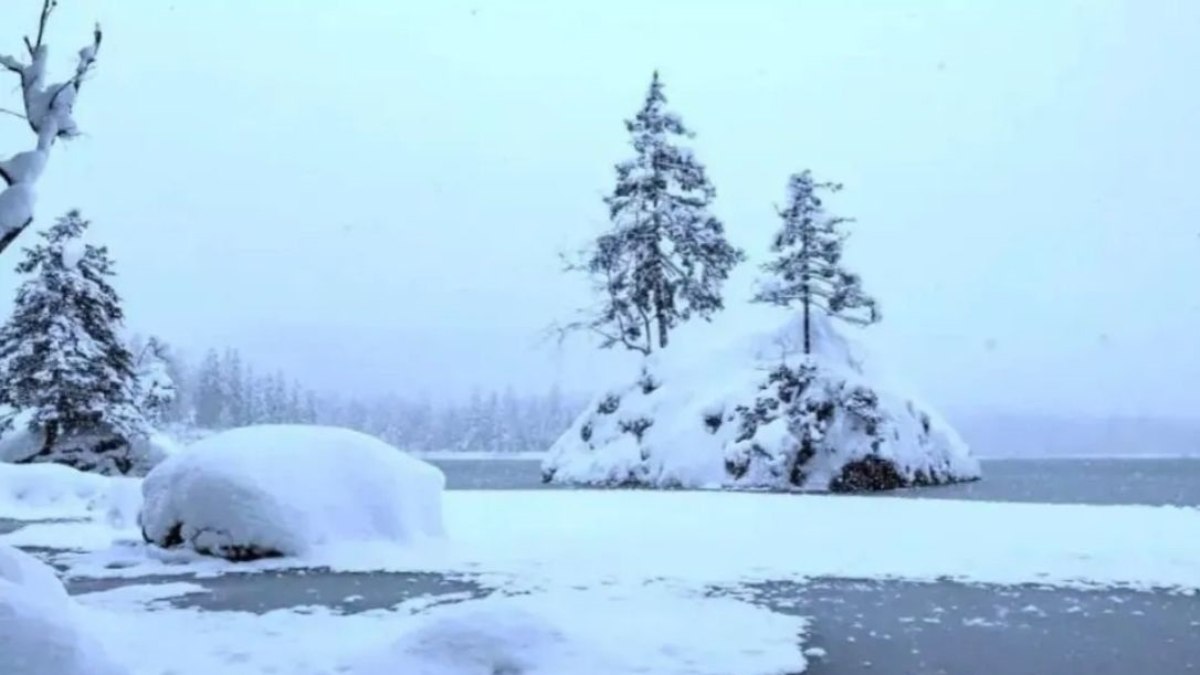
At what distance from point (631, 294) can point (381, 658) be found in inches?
1475

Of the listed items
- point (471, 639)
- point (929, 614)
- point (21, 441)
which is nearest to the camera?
point (471, 639)

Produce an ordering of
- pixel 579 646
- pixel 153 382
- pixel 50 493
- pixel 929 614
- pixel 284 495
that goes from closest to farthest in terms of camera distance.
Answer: pixel 579 646 → pixel 929 614 → pixel 284 495 → pixel 50 493 → pixel 153 382

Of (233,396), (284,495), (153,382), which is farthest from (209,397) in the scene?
(284,495)

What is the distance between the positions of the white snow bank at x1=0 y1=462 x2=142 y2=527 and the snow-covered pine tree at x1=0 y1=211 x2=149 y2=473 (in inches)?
537

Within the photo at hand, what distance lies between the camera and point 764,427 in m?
36.7

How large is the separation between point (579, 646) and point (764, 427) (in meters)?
29.9

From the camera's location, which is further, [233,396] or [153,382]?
[233,396]

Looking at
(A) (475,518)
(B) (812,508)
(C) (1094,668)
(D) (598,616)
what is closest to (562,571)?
(D) (598,616)

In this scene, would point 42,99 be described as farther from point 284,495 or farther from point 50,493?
point 50,493

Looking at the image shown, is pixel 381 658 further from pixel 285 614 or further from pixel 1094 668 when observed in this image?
pixel 1094 668

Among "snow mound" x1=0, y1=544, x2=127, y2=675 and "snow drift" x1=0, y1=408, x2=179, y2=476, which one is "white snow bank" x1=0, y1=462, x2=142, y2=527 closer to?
"snow drift" x1=0, y1=408, x2=179, y2=476

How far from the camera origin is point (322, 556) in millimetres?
13688

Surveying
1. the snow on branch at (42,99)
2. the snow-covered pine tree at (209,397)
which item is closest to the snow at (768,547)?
the snow on branch at (42,99)

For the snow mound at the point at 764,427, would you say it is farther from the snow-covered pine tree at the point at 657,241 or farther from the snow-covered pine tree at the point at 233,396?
the snow-covered pine tree at the point at 233,396
